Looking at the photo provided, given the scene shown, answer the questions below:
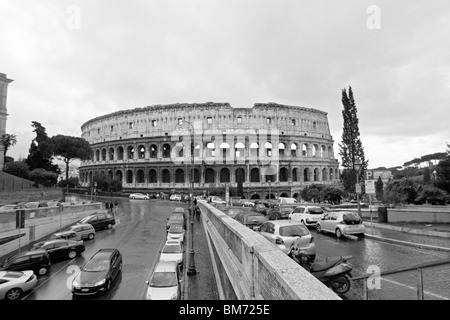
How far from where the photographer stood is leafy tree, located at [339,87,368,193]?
42.2 metres

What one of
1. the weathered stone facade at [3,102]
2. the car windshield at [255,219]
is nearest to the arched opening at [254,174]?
the car windshield at [255,219]

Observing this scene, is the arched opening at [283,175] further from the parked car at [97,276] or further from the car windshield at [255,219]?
the parked car at [97,276]

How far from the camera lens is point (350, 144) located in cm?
4400

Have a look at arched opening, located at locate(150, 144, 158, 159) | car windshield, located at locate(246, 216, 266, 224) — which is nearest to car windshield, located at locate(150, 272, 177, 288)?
car windshield, located at locate(246, 216, 266, 224)

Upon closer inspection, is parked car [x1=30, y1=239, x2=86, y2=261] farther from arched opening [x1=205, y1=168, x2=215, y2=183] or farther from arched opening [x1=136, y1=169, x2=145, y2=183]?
arched opening [x1=136, y1=169, x2=145, y2=183]

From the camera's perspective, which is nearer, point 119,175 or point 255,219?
point 255,219

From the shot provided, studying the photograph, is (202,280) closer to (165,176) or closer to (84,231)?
(84,231)

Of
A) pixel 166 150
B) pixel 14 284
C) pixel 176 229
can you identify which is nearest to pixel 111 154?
pixel 166 150

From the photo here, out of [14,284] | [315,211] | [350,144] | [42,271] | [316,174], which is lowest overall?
[42,271]

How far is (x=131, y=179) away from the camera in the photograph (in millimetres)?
69938

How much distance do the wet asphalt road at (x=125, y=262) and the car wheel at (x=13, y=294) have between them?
46cm

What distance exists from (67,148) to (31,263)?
52295 mm
